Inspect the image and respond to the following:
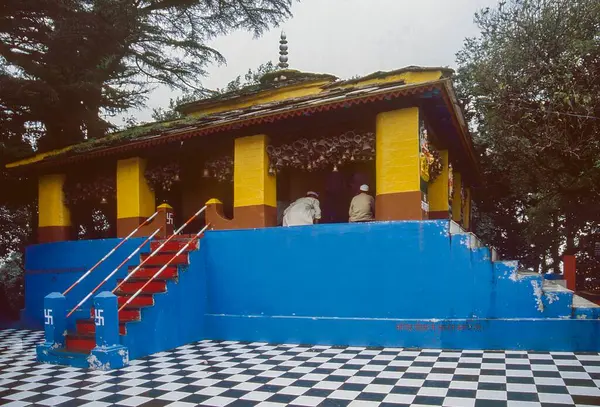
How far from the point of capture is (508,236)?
1798cm

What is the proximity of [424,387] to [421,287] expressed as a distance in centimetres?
234

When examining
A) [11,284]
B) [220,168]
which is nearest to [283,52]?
[220,168]

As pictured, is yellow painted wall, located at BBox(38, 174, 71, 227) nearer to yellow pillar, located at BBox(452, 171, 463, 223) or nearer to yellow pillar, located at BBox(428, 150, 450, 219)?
yellow pillar, located at BBox(428, 150, 450, 219)

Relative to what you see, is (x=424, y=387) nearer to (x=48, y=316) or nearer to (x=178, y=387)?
(x=178, y=387)

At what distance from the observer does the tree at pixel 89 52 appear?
10.8 m

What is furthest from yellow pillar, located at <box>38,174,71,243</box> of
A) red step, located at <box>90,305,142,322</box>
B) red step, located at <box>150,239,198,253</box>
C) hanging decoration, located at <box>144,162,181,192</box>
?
red step, located at <box>90,305,142,322</box>

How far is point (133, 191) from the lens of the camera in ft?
36.3

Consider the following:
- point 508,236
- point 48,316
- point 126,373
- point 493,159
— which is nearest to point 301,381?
point 126,373

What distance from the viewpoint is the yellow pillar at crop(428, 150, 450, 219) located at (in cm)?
1118

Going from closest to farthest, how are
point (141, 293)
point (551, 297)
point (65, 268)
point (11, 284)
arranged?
point (551, 297)
point (141, 293)
point (65, 268)
point (11, 284)

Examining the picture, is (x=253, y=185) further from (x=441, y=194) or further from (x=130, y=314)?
(x=441, y=194)

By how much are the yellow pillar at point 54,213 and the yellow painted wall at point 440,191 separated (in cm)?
921

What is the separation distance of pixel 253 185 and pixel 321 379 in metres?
4.63

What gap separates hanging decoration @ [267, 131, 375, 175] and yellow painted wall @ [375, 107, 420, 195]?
34 cm
